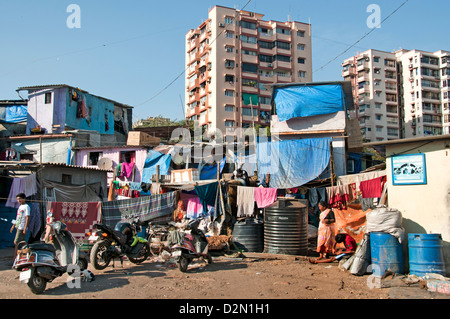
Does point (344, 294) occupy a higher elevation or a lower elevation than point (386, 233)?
lower

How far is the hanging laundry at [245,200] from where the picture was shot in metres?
14.5

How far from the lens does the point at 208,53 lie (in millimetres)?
52781

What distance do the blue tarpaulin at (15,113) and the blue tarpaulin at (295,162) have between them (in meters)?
19.1

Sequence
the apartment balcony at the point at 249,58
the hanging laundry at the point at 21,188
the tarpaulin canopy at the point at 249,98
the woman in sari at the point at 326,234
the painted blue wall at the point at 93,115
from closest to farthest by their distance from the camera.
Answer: the woman in sari at the point at 326,234, the hanging laundry at the point at 21,188, the painted blue wall at the point at 93,115, the tarpaulin canopy at the point at 249,98, the apartment balcony at the point at 249,58

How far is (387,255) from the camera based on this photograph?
7441mm

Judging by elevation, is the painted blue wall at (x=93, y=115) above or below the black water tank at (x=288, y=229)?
above

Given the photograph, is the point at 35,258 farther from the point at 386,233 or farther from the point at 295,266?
the point at 386,233

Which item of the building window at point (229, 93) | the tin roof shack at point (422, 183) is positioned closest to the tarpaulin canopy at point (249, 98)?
the building window at point (229, 93)

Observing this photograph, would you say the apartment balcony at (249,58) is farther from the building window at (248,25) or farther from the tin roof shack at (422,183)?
the tin roof shack at (422,183)

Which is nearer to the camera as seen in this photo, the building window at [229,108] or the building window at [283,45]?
the building window at [229,108]

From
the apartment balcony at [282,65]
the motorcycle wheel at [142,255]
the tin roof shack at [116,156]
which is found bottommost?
the motorcycle wheel at [142,255]

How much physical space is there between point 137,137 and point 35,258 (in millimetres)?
17652

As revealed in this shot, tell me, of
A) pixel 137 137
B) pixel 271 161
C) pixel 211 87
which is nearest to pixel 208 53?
pixel 211 87

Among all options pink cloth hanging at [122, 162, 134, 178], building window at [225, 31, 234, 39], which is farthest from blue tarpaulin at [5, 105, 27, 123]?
building window at [225, 31, 234, 39]
